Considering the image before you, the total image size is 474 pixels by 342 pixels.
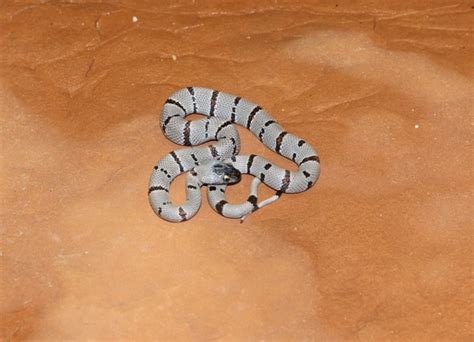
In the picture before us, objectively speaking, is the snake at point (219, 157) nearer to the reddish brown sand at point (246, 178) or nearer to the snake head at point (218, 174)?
the snake head at point (218, 174)

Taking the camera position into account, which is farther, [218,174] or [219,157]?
[219,157]

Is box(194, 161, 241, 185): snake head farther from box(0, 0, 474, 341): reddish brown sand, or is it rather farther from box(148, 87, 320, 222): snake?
box(0, 0, 474, 341): reddish brown sand

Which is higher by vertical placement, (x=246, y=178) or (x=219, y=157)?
(x=219, y=157)

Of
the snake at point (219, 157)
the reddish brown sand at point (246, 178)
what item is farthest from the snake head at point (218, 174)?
the reddish brown sand at point (246, 178)

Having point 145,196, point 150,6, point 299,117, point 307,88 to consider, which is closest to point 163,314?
point 145,196

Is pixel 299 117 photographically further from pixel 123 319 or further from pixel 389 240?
pixel 123 319
